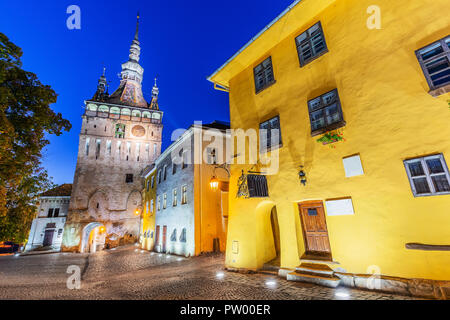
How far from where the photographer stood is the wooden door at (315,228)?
7.17m

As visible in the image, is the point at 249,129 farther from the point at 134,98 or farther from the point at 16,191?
the point at 134,98

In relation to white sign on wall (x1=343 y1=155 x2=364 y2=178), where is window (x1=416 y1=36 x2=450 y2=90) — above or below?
above

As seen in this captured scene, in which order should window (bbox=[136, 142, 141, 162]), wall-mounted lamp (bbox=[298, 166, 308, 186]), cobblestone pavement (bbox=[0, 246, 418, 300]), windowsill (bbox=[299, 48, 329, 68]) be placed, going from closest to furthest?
cobblestone pavement (bbox=[0, 246, 418, 300]) < wall-mounted lamp (bbox=[298, 166, 308, 186]) < windowsill (bbox=[299, 48, 329, 68]) < window (bbox=[136, 142, 141, 162])

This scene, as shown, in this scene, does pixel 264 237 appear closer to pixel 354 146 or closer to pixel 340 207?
pixel 340 207

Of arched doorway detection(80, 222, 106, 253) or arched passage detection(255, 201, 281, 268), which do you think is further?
arched doorway detection(80, 222, 106, 253)

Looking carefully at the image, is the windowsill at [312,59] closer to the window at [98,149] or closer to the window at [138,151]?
the window at [138,151]

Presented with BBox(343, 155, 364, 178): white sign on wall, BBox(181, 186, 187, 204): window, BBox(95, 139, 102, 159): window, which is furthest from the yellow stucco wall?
BBox(343, 155, 364, 178): white sign on wall

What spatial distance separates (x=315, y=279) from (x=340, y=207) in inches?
93.1

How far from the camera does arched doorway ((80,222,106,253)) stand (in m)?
28.6

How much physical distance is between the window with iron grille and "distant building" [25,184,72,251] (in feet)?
128

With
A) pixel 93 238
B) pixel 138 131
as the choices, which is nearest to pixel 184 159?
pixel 138 131

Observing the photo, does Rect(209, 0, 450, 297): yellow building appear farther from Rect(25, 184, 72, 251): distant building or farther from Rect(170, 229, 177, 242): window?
Rect(25, 184, 72, 251): distant building
